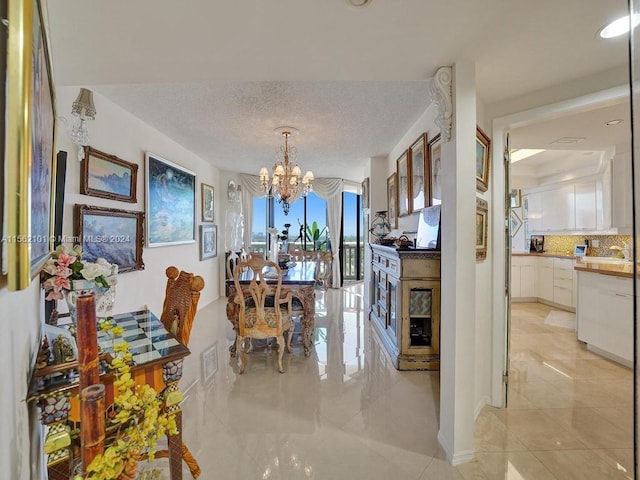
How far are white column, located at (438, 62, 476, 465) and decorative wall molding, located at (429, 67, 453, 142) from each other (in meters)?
0.03

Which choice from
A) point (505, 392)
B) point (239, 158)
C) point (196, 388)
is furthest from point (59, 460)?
point (239, 158)

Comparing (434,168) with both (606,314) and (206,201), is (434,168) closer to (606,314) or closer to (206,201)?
(606,314)

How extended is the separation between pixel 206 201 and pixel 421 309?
403 centimetres

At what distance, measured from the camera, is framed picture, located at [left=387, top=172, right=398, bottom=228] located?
4.13 meters

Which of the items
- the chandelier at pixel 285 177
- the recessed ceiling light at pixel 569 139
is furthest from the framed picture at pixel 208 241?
the recessed ceiling light at pixel 569 139

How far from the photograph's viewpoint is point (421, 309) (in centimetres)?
277

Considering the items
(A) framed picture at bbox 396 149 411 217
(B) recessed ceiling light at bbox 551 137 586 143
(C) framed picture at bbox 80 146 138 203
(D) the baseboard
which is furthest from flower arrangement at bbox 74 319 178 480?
(B) recessed ceiling light at bbox 551 137 586 143

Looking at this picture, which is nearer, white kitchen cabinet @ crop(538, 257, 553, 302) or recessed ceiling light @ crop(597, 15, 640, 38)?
recessed ceiling light @ crop(597, 15, 640, 38)

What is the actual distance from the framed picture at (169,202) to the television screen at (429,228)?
3176mm

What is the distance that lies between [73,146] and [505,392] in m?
4.01

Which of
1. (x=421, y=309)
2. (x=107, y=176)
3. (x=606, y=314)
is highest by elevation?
(x=107, y=176)

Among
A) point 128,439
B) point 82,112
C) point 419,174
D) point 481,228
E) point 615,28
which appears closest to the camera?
point 128,439

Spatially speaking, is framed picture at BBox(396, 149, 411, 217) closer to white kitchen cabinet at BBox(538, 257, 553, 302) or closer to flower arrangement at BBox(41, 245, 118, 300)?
flower arrangement at BBox(41, 245, 118, 300)

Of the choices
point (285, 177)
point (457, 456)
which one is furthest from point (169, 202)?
point (457, 456)
